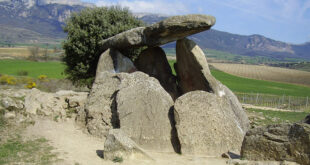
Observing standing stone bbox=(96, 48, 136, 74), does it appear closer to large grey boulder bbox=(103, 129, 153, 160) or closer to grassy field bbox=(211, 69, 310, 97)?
large grey boulder bbox=(103, 129, 153, 160)

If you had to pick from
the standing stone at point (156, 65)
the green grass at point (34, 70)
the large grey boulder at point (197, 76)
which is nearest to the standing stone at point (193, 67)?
the large grey boulder at point (197, 76)

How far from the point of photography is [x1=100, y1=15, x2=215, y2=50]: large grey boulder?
13.2 metres

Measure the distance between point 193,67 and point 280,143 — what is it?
7458 mm

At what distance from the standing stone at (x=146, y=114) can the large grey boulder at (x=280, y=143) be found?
2955 millimetres

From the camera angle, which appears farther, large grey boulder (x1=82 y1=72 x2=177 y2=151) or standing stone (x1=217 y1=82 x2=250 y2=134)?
standing stone (x1=217 y1=82 x2=250 y2=134)

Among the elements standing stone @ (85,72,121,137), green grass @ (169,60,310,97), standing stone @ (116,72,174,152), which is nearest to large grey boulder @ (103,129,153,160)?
standing stone @ (116,72,174,152)

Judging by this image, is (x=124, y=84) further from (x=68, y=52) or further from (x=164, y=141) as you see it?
(x=68, y=52)

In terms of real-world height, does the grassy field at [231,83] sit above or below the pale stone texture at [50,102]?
below

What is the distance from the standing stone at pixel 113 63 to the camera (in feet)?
55.9

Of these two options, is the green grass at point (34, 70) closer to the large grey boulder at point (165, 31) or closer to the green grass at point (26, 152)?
the large grey boulder at point (165, 31)

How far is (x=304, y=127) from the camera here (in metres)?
9.17

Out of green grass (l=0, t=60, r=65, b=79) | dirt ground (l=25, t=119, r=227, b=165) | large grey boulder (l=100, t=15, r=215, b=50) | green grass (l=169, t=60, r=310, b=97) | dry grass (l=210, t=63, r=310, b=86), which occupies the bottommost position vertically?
dry grass (l=210, t=63, r=310, b=86)

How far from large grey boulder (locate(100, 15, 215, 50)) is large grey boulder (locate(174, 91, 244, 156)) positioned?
312 cm

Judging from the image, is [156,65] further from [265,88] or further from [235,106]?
[265,88]
